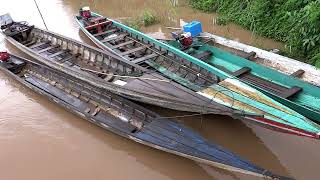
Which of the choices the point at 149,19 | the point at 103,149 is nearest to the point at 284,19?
the point at 149,19

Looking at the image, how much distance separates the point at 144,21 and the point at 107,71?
4.56 metres

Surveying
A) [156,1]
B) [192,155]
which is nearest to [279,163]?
[192,155]

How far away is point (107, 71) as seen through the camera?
974 cm

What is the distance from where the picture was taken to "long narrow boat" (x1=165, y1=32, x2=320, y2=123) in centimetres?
766

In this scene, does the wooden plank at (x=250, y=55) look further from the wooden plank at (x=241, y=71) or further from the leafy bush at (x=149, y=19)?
the leafy bush at (x=149, y=19)

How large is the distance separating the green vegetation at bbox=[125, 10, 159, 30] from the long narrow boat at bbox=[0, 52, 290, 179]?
182 inches

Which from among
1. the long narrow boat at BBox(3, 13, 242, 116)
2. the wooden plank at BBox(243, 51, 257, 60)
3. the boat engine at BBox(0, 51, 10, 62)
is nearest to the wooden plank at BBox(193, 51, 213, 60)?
the wooden plank at BBox(243, 51, 257, 60)

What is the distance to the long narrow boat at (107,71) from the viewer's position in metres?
7.27

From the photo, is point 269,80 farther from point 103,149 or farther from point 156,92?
point 103,149

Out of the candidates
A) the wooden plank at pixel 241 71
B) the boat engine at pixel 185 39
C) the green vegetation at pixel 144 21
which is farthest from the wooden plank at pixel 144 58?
the green vegetation at pixel 144 21

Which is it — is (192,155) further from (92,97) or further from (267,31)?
(267,31)

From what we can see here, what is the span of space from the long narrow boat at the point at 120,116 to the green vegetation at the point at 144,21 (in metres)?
4.62

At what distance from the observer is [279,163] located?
22.8 ft

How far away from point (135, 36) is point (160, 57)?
1.77 meters
